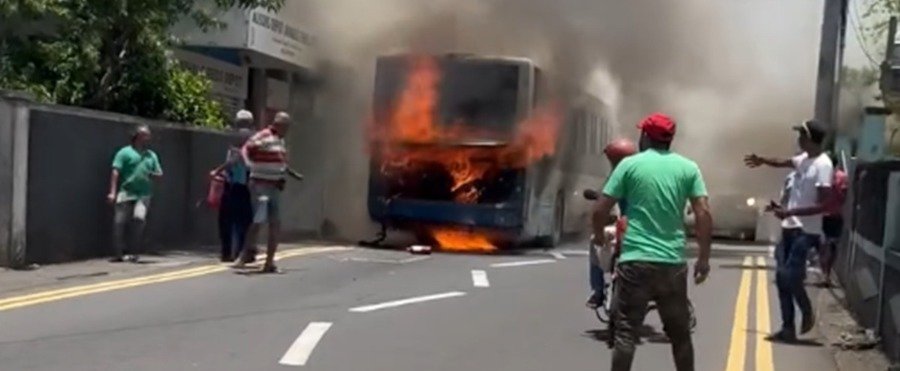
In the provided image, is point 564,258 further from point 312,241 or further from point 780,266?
point 780,266

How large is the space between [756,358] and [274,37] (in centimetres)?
1798

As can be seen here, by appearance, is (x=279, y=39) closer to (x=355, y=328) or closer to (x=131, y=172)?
(x=131, y=172)

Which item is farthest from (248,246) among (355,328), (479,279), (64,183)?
(355,328)

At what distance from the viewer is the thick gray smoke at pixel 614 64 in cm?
2561

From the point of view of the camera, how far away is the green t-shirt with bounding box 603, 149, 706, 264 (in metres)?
8.24

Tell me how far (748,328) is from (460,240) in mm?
10628

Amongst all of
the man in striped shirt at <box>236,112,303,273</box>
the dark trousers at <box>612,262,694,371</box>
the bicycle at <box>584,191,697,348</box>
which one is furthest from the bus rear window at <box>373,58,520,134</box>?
the dark trousers at <box>612,262,694,371</box>

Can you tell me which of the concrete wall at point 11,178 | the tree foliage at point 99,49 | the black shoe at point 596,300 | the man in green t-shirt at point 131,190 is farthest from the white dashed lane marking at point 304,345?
the tree foliage at point 99,49

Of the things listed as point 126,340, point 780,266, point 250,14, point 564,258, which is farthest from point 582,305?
point 250,14

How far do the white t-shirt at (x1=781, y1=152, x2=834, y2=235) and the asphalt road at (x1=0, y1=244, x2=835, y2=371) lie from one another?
3.14 ft

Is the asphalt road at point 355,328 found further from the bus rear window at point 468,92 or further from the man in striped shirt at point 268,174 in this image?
the bus rear window at point 468,92

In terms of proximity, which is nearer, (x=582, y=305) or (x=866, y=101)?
(x=582, y=305)

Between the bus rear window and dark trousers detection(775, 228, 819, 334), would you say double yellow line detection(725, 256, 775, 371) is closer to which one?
dark trousers detection(775, 228, 819, 334)

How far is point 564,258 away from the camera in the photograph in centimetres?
2203
